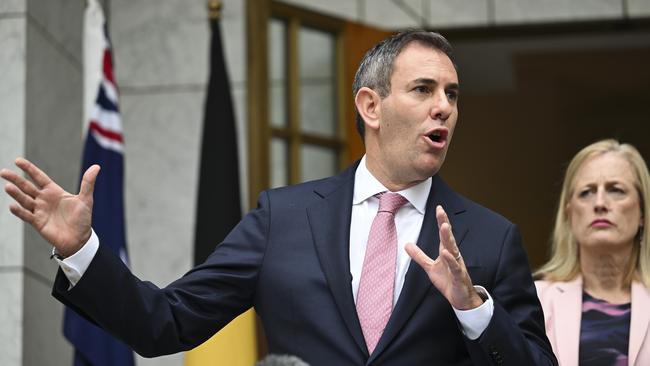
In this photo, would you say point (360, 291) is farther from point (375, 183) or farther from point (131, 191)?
point (131, 191)

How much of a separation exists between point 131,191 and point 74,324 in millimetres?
1567

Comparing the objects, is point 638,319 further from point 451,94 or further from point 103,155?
point 103,155

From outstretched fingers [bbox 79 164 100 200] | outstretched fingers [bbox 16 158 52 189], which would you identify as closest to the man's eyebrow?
outstretched fingers [bbox 79 164 100 200]

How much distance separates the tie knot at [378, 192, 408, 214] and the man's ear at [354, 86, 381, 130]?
0.22m

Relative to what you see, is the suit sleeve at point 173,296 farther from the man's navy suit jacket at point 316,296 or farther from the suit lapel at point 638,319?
the suit lapel at point 638,319

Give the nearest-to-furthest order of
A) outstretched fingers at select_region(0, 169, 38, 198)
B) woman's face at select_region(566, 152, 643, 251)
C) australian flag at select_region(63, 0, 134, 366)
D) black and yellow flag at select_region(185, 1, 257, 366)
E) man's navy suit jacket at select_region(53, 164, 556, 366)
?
outstretched fingers at select_region(0, 169, 38, 198)
man's navy suit jacket at select_region(53, 164, 556, 366)
woman's face at select_region(566, 152, 643, 251)
australian flag at select_region(63, 0, 134, 366)
black and yellow flag at select_region(185, 1, 257, 366)

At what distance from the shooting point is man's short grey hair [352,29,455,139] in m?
3.81

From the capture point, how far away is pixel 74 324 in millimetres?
6164

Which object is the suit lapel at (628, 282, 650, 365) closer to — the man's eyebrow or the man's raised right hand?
the man's eyebrow

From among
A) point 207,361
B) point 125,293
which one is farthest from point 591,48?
point 125,293

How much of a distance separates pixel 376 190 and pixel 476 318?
0.58 meters

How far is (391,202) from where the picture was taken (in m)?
3.71

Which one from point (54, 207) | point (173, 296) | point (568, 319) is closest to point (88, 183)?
point (54, 207)

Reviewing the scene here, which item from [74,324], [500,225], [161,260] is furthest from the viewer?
[161,260]
